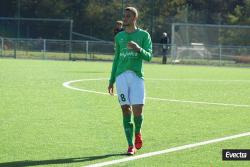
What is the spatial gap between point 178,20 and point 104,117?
1675 inches

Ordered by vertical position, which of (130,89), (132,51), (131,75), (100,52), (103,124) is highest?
(132,51)

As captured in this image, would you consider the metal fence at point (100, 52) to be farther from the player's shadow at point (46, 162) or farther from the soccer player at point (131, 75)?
the player's shadow at point (46, 162)

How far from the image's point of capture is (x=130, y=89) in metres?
9.77

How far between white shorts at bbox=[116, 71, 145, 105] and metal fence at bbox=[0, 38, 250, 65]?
3478cm

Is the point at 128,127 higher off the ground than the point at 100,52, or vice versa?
the point at 128,127

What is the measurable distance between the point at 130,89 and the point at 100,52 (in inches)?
1419

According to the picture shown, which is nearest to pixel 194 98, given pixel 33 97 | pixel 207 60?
pixel 33 97

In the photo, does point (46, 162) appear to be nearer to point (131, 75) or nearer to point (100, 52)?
point (131, 75)

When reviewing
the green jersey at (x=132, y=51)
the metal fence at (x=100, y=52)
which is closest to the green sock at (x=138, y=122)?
the green jersey at (x=132, y=51)

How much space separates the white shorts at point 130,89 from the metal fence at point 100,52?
1369 inches

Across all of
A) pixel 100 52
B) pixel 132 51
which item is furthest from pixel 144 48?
pixel 100 52

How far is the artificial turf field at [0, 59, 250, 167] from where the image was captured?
9.23 metres

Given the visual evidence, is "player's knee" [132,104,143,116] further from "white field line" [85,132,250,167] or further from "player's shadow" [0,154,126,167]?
"player's shadow" [0,154,126,167]

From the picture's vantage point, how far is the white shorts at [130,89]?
9719 mm
